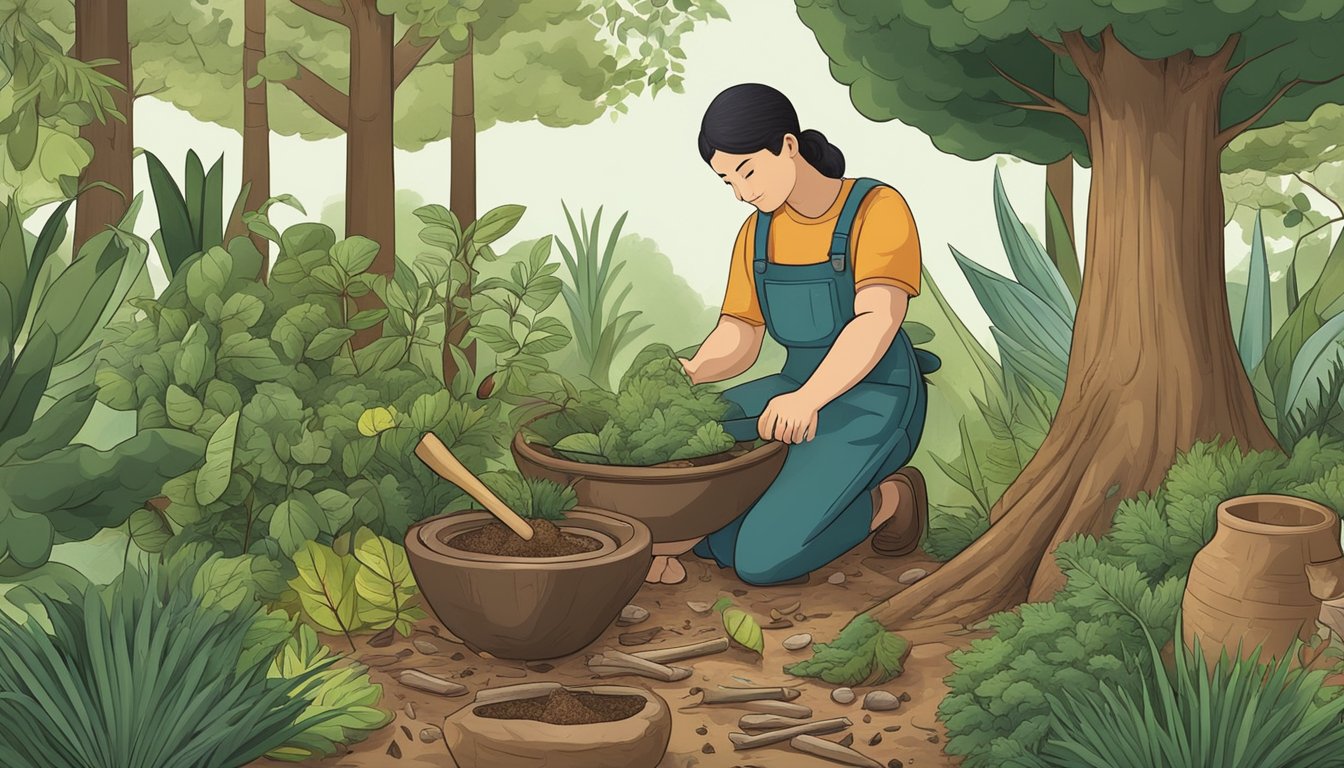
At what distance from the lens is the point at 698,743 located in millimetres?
3945

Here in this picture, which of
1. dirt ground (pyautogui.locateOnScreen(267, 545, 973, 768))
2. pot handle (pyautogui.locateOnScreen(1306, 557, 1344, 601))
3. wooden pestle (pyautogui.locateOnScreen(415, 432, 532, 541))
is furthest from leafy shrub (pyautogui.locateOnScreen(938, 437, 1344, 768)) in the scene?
wooden pestle (pyautogui.locateOnScreen(415, 432, 532, 541))

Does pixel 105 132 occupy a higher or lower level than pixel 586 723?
higher

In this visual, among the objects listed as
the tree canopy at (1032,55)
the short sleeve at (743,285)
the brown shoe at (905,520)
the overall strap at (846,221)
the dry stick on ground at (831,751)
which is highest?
the tree canopy at (1032,55)

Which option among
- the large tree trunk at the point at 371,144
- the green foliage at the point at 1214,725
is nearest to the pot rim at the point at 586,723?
the green foliage at the point at 1214,725

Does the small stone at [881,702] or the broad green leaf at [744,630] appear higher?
the broad green leaf at [744,630]

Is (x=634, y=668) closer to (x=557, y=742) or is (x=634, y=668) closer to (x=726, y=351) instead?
(x=557, y=742)

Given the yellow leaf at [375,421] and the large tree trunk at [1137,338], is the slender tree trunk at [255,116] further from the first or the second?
the large tree trunk at [1137,338]

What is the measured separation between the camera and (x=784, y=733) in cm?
397

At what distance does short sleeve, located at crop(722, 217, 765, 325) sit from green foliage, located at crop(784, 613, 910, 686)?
121 cm

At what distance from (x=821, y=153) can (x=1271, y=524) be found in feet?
6.08

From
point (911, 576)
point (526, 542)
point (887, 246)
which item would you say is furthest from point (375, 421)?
point (911, 576)

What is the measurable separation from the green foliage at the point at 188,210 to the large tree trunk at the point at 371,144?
72cm

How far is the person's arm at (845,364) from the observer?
15.6 feet

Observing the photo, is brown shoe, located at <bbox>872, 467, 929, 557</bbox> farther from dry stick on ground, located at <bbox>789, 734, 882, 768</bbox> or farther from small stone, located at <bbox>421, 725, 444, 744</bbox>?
small stone, located at <bbox>421, 725, 444, 744</bbox>
